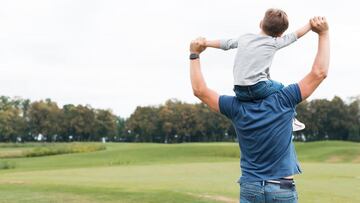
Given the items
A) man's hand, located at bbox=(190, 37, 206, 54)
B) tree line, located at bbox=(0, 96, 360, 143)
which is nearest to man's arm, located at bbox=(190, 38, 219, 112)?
man's hand, located at bbox=(190, 37, 206, 54)

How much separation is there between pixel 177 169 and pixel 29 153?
3473 centimetres

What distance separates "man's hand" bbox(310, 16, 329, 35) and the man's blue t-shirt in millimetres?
367

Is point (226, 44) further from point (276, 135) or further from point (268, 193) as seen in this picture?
point (268, 193)

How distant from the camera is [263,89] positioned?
3.48m

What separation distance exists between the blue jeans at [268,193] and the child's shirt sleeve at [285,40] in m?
0.87

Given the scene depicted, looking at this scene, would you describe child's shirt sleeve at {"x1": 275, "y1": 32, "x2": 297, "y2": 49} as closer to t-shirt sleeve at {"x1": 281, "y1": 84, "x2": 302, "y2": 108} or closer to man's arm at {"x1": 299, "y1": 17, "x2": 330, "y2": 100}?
man's arm at {"x1": 299, "y1": 17, "x2": 330, "y2": 100}

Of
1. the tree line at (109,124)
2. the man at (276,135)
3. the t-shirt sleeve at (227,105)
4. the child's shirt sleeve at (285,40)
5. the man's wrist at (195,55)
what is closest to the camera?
the child's shirt sleeve at (285,40)

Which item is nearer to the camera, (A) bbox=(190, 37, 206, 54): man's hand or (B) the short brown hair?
(B) the short brown hair

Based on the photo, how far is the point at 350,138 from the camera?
107062 mm

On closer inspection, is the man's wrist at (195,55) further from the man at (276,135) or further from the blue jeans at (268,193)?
the blue jeans at (268,193)

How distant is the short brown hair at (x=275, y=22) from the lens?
3.40 meters

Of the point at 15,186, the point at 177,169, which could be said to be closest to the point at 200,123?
the point at 177,169

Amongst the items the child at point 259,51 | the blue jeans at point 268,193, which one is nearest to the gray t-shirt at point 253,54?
A: the child at point 259,51

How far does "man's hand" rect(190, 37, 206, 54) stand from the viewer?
3607mm
